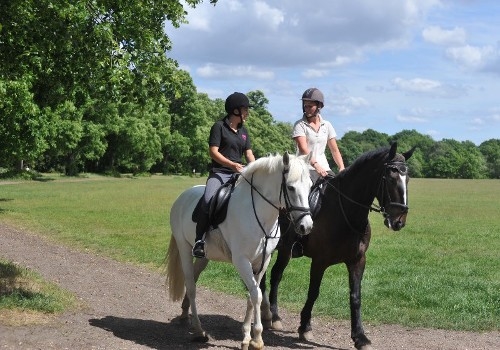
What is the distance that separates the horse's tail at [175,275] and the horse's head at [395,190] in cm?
329

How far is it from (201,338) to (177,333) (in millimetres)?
694

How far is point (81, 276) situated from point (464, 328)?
8067 millimetres

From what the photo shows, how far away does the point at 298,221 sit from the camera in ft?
24.6

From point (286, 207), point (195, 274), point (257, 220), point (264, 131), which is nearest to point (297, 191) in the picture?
point (286, 207)

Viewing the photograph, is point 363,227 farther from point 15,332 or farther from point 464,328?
point 15,332

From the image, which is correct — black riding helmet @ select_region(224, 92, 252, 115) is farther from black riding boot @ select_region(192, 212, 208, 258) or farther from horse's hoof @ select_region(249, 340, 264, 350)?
horse's hoof @ select_region(249, 340, 264, 350)

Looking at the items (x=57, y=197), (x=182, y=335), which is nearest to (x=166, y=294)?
(x=182, y=335)

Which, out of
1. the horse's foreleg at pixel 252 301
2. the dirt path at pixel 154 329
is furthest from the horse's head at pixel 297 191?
the dirt path at pixel 154 329

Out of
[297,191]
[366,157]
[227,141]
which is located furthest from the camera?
[227,141]

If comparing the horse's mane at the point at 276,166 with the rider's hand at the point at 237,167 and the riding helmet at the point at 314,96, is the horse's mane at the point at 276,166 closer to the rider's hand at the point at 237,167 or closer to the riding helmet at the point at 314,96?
the rider's hand at the point at 237,167

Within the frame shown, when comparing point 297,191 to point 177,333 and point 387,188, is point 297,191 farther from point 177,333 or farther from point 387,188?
point 177,333

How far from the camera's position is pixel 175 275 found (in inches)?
386

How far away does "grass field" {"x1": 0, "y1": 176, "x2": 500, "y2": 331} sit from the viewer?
11211 mm

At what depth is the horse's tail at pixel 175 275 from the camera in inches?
385
